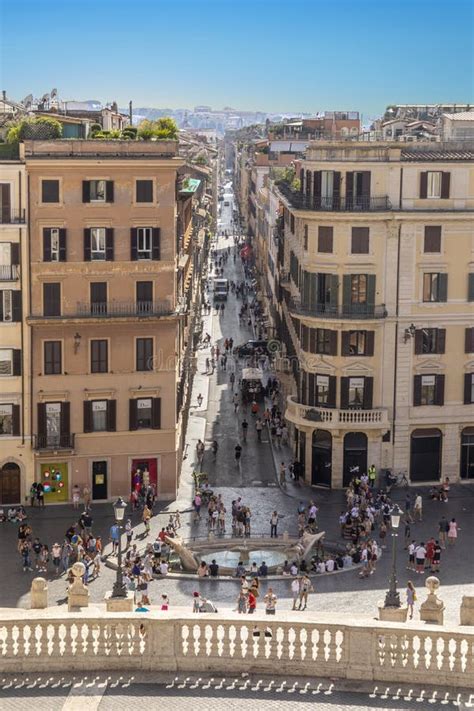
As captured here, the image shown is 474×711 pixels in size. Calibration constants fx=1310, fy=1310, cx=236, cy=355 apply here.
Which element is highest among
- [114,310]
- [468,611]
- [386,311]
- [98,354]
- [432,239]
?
[432,239]

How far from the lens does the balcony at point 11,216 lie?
59.8 meters

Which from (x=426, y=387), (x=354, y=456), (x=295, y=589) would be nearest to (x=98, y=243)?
(x=354, y=456)

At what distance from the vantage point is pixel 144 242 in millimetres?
61500

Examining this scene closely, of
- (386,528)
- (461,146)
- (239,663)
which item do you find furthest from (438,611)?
(461,146)

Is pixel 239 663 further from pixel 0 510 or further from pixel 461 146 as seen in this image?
pixel 461 146

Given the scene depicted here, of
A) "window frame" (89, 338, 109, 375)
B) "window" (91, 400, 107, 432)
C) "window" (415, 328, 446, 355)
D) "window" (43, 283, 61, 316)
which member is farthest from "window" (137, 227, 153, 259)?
"window" (415, 328, 446, 355)

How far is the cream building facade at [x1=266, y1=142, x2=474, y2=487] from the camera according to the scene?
212ft

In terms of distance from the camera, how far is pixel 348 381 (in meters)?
65.8

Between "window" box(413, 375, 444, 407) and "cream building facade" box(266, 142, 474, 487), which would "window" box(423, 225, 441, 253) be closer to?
"cream building facade" box(266, 142, 474, 487)

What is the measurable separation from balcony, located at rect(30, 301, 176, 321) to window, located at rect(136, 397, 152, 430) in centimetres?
Answer: 426

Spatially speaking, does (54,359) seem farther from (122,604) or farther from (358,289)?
(122,604)

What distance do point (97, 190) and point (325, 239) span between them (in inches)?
470

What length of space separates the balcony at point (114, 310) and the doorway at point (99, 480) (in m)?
7.14

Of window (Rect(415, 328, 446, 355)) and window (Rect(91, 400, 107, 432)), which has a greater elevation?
window (Rect(415, 328, 446, 355))
